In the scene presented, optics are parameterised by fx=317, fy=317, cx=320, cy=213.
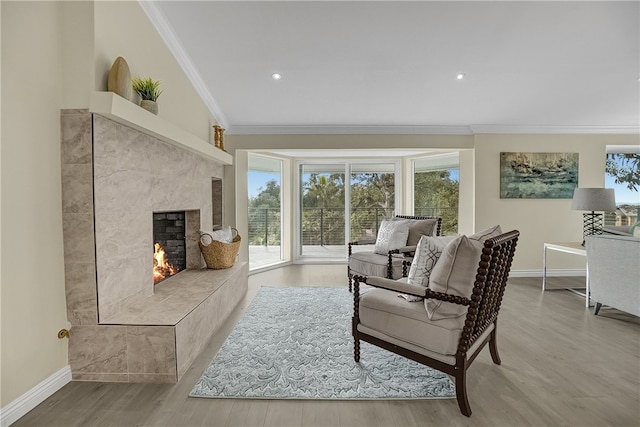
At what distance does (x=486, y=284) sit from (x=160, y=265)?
301 cm

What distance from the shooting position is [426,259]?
2.15 meters

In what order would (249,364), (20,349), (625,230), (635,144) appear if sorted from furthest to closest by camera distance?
(635,144), (625,230), (249,364), (20,349)

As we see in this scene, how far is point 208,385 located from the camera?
2.04 metres

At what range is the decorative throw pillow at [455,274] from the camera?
5.98 feet

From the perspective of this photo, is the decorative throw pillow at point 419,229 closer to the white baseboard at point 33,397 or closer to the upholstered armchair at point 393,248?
the upholstered armchair at point 393,248

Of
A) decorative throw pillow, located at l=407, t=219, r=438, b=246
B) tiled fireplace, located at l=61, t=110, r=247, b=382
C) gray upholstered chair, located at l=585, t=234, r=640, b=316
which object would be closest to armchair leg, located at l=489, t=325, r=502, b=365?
gray upholstered chair, located at l=585, t=234, r=640, b=316

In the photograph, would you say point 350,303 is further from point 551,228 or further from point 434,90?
point 551,228

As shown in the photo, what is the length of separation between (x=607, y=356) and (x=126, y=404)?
3420 millimetres

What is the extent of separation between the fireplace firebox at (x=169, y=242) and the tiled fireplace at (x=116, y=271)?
0.69 metres

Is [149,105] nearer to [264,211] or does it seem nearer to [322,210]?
[264,211]

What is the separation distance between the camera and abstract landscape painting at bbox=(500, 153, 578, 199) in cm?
488

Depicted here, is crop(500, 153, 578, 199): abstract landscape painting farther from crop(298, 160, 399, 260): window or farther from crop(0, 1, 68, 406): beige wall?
crop(0, 1, 68, 406): beige wall

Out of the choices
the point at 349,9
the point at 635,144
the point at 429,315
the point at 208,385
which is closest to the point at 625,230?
the point at 635,144

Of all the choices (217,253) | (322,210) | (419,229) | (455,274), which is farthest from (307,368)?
(322,210)
